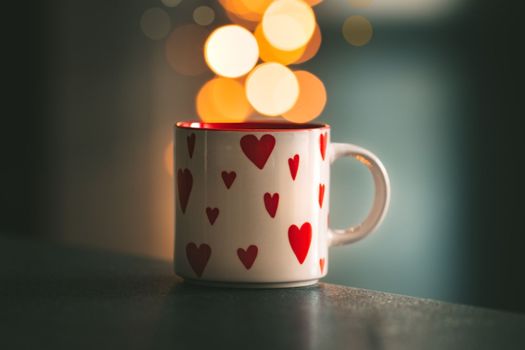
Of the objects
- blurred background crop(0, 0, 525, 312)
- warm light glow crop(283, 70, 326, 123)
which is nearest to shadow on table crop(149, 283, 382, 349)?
blurred background crop(0, 0, 525, 312)

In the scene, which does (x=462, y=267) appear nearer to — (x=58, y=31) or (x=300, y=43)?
(x=300, y=43)

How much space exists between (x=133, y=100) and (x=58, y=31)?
25 centimetres

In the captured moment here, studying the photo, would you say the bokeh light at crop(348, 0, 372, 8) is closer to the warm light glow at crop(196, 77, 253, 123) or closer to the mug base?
the warm light glow at crop(196, 77, 253, 123)

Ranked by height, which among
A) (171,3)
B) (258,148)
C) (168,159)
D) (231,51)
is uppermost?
(171,3)

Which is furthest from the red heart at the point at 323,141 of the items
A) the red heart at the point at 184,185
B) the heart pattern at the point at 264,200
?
the red heart at the point at 184,185

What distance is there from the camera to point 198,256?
715 mm

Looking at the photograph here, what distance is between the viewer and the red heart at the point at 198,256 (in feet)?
2.33

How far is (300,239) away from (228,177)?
0.07 meters

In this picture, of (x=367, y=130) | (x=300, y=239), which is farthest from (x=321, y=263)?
(x=367, y=130)

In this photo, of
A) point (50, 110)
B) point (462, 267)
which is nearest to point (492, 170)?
point (462, 267)

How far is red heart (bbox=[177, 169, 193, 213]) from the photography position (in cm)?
72

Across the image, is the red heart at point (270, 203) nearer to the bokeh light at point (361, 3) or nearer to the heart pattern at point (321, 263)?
the heart pattern at point (321, 263)

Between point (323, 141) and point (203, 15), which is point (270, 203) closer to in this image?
point (323, 141)

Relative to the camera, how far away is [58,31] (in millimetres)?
2201
